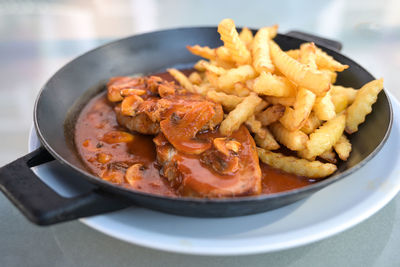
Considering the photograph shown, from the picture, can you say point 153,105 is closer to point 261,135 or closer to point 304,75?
point 261,135

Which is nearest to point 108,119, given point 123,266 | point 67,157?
point 67,157

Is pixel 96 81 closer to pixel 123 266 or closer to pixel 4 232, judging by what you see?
pixel 4 232

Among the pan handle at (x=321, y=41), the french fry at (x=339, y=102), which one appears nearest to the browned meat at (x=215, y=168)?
the french fry at (x=339, y=102)

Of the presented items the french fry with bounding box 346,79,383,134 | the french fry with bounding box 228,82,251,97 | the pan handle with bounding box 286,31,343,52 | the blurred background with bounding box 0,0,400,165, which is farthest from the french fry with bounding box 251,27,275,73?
the blurred background with bounding box 0,0,400,165

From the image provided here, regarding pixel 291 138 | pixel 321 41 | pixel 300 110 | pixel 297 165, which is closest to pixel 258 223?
pixel 297 165

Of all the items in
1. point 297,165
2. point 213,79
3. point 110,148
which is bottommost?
point 110,148

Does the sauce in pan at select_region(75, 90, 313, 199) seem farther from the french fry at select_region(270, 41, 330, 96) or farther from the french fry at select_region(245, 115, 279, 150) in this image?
the french fry at select_region(270, 41, 330, 96)
